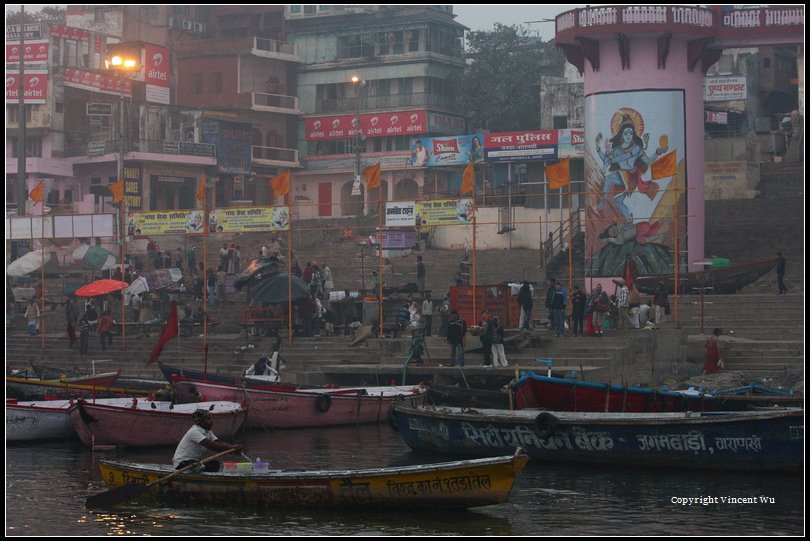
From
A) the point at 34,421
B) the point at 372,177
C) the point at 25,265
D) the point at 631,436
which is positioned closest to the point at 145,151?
the point at 25,265

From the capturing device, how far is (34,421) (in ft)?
87.3

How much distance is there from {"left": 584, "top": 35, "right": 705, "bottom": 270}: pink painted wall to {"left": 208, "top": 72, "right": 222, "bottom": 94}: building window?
34.2 metres

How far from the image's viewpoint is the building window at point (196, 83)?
241 ft

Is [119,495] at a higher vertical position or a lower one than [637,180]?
lower

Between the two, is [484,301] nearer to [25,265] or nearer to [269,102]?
[25,265]

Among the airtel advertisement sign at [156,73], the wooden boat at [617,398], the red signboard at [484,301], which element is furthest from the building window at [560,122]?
the wooden boat at [617,398]

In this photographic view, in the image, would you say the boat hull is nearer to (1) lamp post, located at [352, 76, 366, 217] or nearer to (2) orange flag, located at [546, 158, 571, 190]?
(2) orange flag, located at [546, 158, 571, 190]

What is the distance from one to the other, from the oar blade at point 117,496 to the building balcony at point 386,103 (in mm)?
51598

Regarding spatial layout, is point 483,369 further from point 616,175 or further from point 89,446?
point 616,175

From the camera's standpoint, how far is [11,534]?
1752 centimetres

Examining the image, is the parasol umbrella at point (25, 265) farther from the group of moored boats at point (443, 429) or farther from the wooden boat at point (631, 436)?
the wooden boat at point (631, 436)

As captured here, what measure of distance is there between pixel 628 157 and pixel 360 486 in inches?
1029

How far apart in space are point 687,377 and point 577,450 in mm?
10661

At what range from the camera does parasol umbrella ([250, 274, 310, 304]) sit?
37.3 metres
